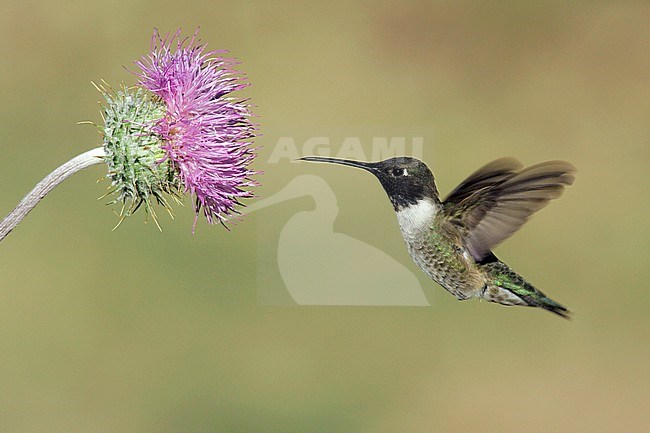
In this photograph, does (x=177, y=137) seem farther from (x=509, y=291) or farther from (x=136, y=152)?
(x=509, y=291)

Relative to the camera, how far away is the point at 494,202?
7.73 ft

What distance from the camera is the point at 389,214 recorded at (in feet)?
16.0

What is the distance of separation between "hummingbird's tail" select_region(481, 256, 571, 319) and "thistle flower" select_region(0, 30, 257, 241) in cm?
82

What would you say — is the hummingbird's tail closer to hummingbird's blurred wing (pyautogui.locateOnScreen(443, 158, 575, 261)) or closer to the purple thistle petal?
hummingbird's blurred wing (pyautogui.locateOnScreen(443, 158, 575, 261))

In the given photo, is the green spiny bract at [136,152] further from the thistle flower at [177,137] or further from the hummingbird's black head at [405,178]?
the hummingbird's black head at [405,178]

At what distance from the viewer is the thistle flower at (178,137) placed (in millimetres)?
2309

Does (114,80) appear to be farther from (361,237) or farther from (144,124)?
(144,124)

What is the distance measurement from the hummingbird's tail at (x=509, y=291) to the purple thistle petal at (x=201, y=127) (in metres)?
0.82

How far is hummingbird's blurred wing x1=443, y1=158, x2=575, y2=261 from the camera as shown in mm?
2209

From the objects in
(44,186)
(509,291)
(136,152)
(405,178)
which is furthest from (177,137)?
(509,291)

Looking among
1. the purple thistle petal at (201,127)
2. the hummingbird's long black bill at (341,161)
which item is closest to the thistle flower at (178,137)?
the purple thistle petal at (201,127)

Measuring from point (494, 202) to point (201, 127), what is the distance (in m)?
0.85

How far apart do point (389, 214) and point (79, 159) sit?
9.58 feet

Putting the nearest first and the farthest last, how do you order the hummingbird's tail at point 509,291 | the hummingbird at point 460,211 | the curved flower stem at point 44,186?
the curved flower stem at point 44,186 → the hummingbird at point 460,211 → the hummingbird's tail at point 509,291
